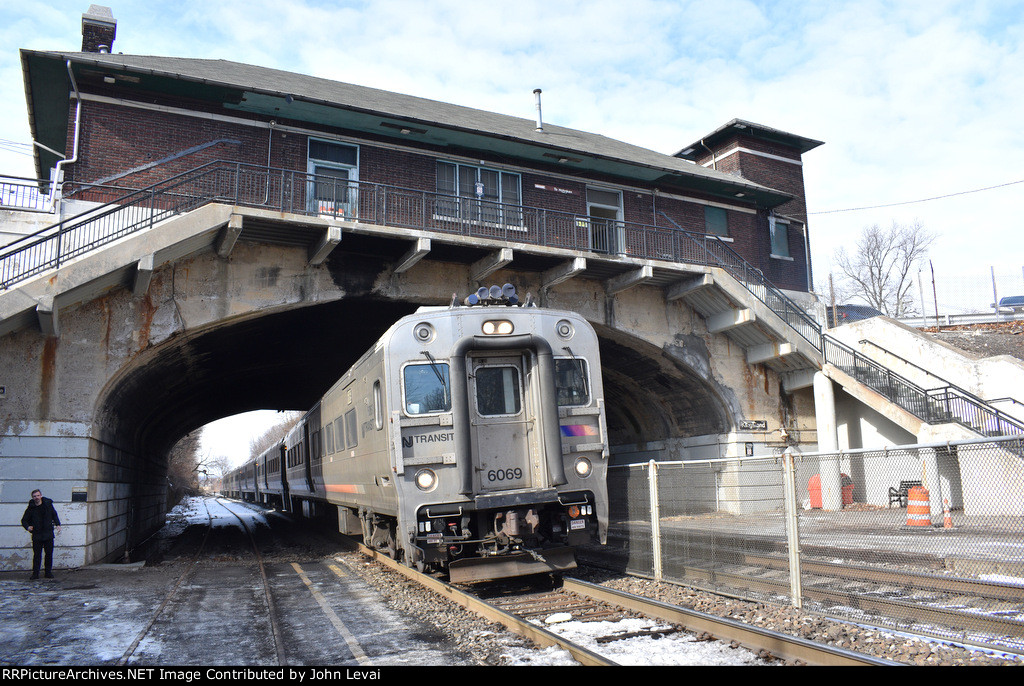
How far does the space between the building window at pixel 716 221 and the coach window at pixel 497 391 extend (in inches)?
585

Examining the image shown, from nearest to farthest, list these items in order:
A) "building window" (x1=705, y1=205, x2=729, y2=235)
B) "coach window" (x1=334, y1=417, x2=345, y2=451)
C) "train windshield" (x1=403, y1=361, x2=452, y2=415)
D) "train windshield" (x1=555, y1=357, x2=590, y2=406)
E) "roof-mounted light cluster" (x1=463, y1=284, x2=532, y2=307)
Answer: "train windshield" (x1=403, y1=361, x2=452, y2=415)
"train windshield" (x1=555, y1=357, x2=590, y2=406)
"roof-mounted light cluster" (x1=463, y1=284, x2=532, y2=307)
"coach window" (x1=334, y1=417, x2=345, y2=451)
"building window" (x1=705, y1=205, x2=729, y2=235)

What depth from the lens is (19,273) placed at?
12648 mm

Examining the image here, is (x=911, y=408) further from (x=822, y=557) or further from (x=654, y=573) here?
(x=654, y=573)

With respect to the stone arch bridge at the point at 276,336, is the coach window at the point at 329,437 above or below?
below

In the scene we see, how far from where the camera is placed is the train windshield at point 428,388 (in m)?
8.88

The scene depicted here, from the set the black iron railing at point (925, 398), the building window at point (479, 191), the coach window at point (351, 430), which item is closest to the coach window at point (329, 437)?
the coach window at point (351, 430)

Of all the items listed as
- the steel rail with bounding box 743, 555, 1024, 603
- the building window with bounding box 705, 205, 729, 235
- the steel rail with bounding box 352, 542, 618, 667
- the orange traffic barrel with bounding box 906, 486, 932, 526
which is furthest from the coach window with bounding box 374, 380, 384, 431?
the building window with bounding box 705, 205, 729, 235

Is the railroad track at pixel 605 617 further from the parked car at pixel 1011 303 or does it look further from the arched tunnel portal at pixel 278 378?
the parked car at pixel 1011 303

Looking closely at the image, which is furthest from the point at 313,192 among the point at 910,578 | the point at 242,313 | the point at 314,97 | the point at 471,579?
the point at 910,578

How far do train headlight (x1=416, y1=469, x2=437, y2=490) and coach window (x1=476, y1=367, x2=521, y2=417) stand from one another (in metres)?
1.01

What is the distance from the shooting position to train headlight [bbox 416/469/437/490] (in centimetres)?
857

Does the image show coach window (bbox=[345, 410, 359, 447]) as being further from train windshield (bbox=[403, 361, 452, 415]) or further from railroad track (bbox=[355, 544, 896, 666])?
train windshield (bbox=[403, 361, 452, 415])

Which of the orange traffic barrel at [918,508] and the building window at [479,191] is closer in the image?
the orange traffic barrel at [918,508]

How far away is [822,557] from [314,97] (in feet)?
44.6
